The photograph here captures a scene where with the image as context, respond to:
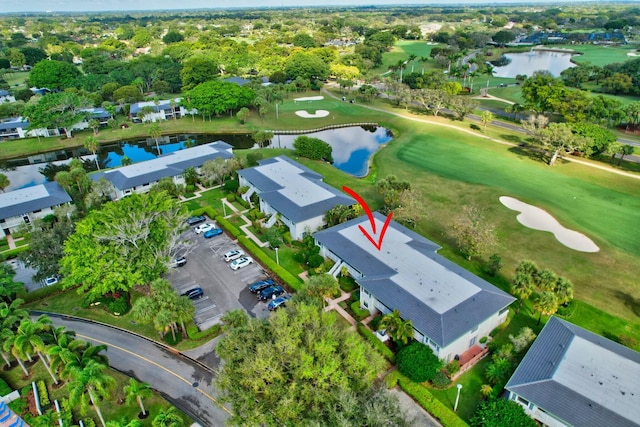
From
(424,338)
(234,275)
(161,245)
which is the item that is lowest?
(234,275)

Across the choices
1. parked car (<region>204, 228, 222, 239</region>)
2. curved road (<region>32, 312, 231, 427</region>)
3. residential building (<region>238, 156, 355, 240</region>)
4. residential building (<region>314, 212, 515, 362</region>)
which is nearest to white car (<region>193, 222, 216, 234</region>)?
parked car (<region>204, 228, 222, 239</region>)

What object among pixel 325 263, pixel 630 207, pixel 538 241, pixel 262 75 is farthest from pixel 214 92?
pixel 630 207

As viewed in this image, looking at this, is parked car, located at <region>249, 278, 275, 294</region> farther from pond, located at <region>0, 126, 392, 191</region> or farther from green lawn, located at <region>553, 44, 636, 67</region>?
green lawn, located at <region>553, 44, 636, 67</region>

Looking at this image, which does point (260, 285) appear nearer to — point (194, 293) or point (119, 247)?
point (194, 293)

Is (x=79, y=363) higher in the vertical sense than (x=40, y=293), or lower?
higher

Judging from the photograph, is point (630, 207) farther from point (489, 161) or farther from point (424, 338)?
point (424, 338)

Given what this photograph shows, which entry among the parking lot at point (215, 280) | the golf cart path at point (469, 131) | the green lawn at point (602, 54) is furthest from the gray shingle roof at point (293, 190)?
the green lawn at point (602, 54)

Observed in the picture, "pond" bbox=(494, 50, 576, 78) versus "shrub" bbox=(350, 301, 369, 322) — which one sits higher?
"pond" bbox=(494, 50, 576, 78)
